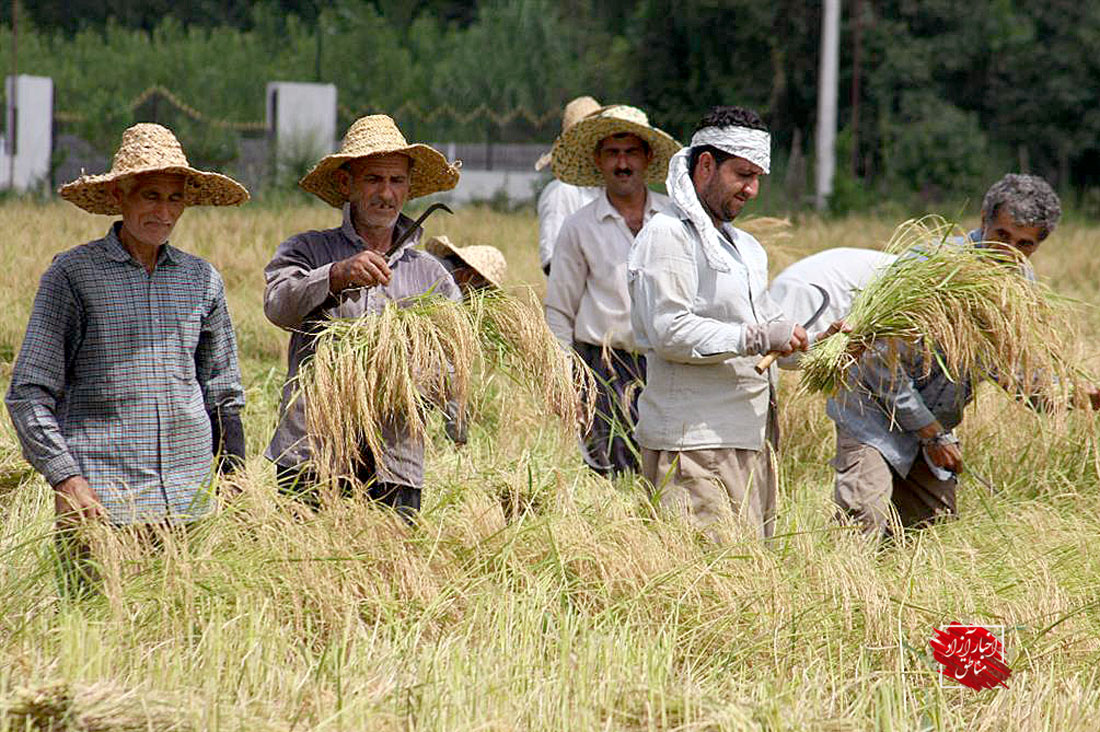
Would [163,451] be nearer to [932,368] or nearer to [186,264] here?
[186,264]

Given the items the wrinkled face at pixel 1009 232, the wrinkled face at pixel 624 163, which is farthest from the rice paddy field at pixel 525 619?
the wrinkled face at pixel 624 163

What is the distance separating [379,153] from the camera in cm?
417

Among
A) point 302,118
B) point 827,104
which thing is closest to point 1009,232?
point 827,104

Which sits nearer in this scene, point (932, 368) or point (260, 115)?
point (932, 368)

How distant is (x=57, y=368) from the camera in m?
3.61

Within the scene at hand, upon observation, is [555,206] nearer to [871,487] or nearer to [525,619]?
[871,487]

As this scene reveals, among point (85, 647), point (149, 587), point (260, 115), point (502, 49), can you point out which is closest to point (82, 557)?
point (149, 587)

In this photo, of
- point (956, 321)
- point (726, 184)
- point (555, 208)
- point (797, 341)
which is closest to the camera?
point (797, 341)

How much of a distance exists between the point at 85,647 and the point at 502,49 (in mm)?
28048

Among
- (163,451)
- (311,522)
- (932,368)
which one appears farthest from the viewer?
(932,368)

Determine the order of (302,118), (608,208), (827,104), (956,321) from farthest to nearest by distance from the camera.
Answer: (302,118) → (827,104) → (608,208) → (956,321)

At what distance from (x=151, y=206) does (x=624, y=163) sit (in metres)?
2.39

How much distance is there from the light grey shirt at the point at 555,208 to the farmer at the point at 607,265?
1.07m

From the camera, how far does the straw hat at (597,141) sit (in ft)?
19.2
